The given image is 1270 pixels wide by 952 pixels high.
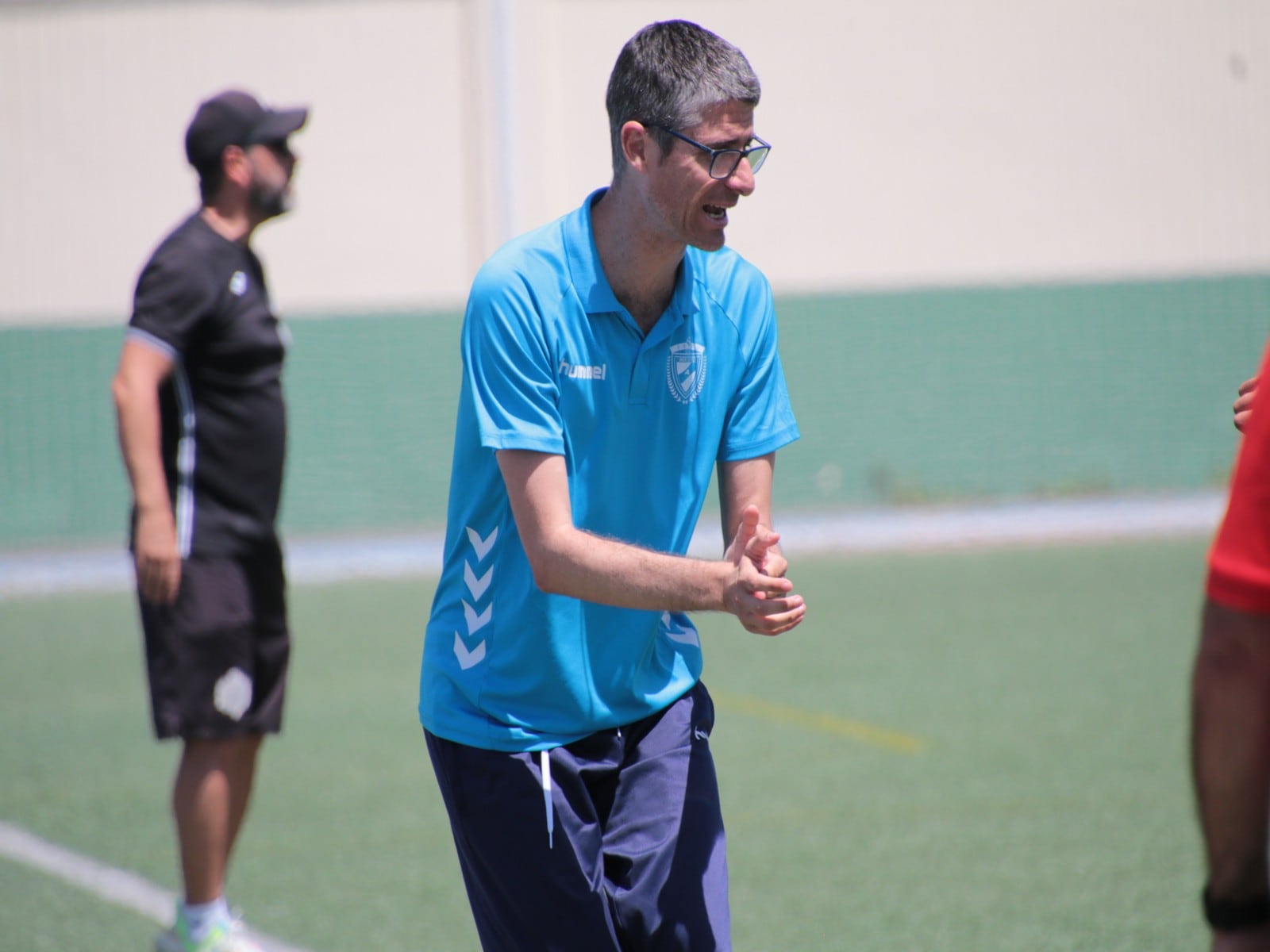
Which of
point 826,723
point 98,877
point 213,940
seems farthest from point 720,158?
point 826,723

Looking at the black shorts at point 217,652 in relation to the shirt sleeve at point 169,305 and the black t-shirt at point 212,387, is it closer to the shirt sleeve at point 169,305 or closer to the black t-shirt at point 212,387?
the black t-shirt at point 212,387

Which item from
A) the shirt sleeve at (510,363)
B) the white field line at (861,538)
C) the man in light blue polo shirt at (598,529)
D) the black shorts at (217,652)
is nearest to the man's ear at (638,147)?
the man in light blue polo shirt at (598,529)

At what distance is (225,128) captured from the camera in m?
4.79

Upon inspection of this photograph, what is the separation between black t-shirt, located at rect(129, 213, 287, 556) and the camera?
4.48 m

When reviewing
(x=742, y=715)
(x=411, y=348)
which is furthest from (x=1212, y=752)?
(x=411, y=348)

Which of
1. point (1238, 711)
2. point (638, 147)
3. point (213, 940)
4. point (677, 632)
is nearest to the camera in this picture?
point (1238, 711)

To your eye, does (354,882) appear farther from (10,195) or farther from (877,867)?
(10,195)

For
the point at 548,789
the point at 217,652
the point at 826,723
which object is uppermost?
the point at 548,789

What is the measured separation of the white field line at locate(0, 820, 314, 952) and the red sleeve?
3545mm

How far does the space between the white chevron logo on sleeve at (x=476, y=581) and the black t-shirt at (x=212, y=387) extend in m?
1.91

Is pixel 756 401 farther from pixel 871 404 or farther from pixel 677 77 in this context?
pixel 871 404

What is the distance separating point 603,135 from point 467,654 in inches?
553

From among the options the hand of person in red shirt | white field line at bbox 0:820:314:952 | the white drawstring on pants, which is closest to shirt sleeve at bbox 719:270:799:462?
the white drawstring on pants

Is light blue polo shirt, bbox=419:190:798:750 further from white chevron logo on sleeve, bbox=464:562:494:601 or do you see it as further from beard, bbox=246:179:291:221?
beard, bbox=246:179:291:221
